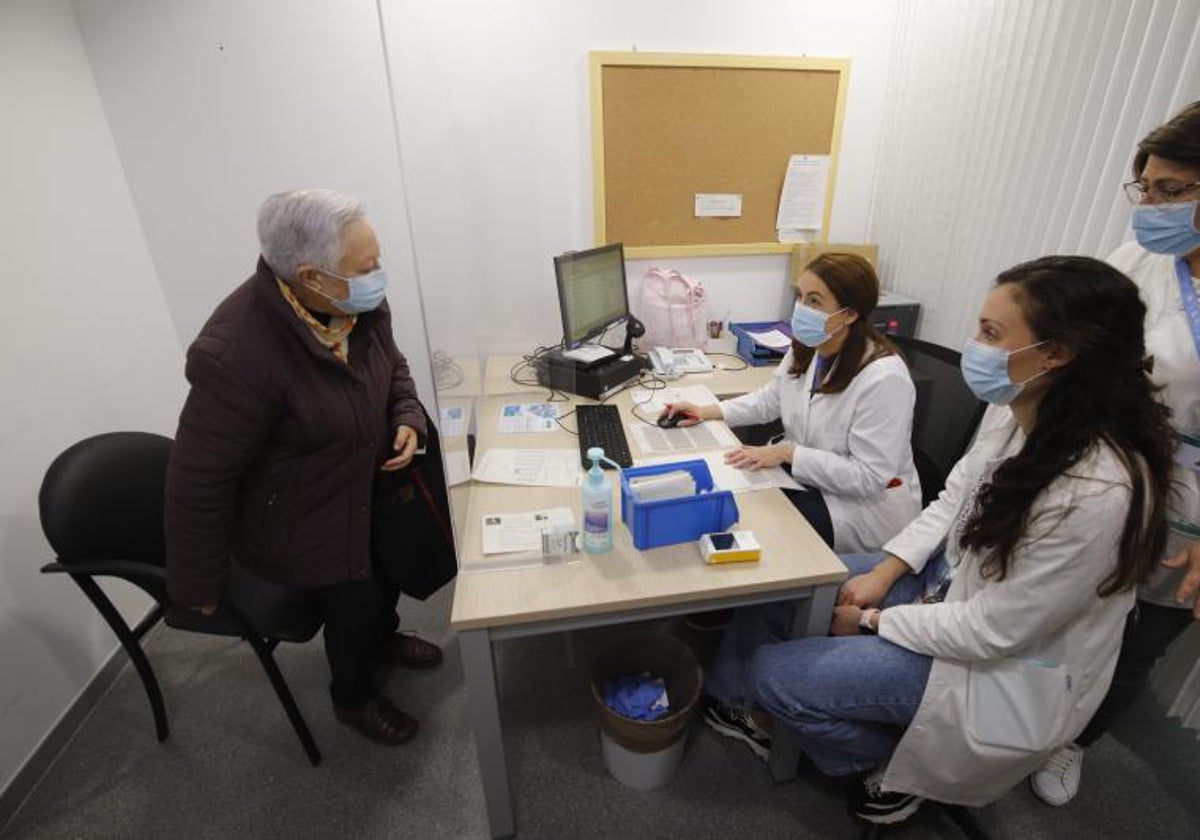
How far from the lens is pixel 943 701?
3.24 feet

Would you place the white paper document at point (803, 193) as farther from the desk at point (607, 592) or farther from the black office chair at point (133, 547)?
the black office chair at point (133, 547)

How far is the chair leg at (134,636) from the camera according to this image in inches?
50.6

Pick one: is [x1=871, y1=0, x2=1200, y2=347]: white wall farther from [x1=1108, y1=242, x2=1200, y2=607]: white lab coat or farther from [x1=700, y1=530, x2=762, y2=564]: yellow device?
[x1=700, y1=530, x2=762, y2=564]: yellow device

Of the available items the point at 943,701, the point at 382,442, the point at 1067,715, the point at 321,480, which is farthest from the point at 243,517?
the point at 1067,715

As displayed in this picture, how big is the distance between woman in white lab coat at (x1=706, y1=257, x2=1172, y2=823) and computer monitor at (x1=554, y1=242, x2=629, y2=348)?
1.21 m

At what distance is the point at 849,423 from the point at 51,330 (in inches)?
85.4

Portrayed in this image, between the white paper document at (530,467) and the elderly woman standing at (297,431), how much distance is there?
206mm

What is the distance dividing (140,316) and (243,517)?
118 cm

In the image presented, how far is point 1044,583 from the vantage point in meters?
0.88

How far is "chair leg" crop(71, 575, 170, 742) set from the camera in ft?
4.21

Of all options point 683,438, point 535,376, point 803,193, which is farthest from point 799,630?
point 803,193

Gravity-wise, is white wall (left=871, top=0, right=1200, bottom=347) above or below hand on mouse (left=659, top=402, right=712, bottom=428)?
above

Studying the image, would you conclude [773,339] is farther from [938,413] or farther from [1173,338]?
[1173,338]

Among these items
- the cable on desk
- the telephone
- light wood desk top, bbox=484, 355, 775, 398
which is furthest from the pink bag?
the cable on desk
